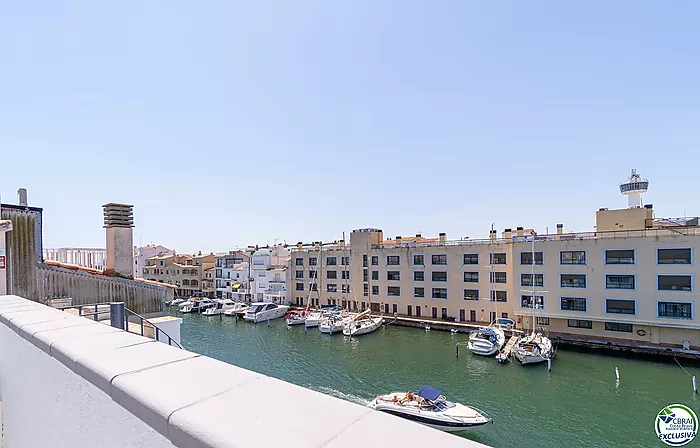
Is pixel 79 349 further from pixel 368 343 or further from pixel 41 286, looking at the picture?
pixel 368 343

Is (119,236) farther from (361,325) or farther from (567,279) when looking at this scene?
(567,279)

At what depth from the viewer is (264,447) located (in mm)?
889

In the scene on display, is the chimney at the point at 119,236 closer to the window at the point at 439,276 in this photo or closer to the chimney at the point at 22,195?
the chimney at the point at 22,195

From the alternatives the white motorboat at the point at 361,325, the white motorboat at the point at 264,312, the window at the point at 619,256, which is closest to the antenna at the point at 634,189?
the window at the point at 619,256

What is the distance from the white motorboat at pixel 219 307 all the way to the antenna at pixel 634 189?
3831 centimetres

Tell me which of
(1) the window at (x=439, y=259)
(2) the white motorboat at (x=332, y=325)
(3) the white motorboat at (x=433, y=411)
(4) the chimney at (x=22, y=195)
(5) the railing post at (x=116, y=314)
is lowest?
(2) the white motorboat at (x=332, y=325)

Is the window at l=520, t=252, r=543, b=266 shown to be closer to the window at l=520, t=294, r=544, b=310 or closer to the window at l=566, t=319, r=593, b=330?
the window at l=520, t=294, r=544, b=310

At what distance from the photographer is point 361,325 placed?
97.7 ft

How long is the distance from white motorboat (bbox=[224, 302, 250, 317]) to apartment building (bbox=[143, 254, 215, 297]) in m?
9.99

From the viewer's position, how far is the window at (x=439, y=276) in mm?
32781

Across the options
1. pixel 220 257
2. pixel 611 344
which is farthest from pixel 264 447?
pixel 220 257

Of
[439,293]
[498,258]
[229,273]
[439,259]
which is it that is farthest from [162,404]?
[229,273]

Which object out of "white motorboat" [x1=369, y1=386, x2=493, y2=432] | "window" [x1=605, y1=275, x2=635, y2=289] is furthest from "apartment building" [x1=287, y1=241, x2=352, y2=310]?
"white motorboat" [x1=369, y1=386, x2=493, y2=432]

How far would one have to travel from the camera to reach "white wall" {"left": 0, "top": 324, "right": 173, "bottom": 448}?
135 cm
